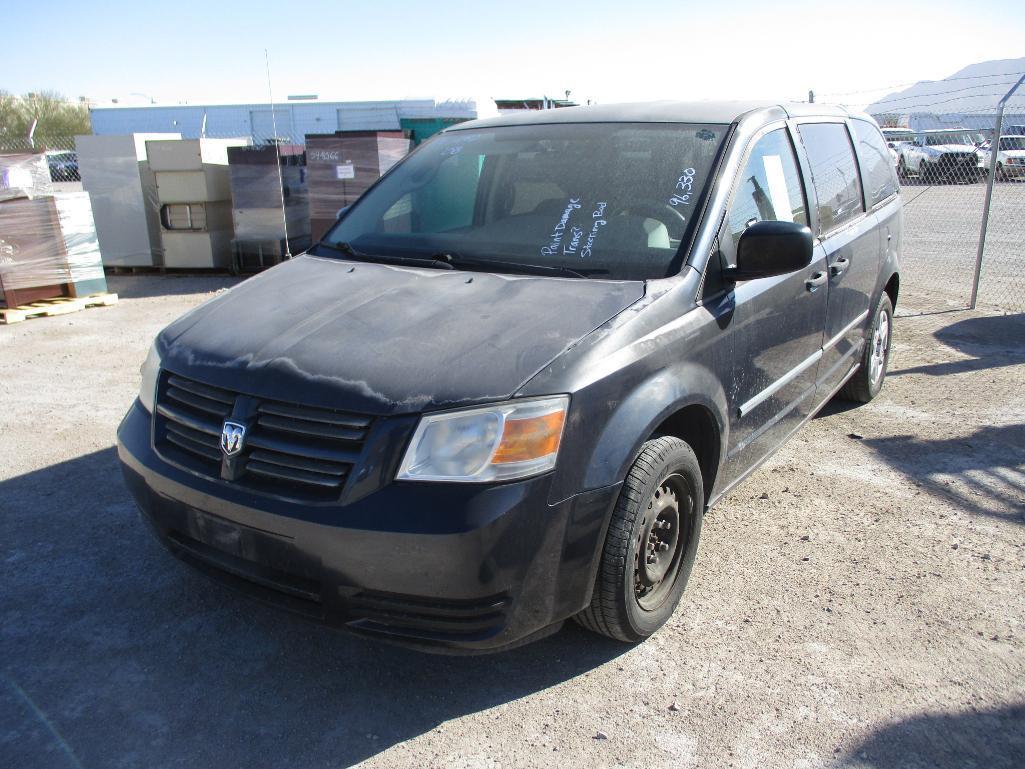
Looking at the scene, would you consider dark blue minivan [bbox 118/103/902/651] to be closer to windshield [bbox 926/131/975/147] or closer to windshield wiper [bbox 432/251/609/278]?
windshield wiper [bbox 432/251/609/278]

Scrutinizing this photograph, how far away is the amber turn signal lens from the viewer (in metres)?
2.29

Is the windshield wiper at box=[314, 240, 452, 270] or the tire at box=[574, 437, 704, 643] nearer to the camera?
the tire at box=[574, 437, 704, 643]

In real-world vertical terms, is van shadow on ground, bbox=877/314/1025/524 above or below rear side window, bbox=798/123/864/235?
below

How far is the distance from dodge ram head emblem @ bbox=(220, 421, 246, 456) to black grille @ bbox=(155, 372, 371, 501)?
15 mm

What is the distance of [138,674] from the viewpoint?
2756mm

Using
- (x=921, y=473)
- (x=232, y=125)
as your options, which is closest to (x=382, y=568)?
(x=921, y=473)

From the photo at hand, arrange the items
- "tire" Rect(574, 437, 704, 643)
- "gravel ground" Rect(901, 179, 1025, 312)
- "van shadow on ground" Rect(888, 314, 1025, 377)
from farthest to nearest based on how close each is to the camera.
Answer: "gravel ground" Rect(901, 179, 1025, 312)
"van shadow on ground" Rect(888, 314, 1025, 377)
"tire" Rect(574, 437, 704, 643)

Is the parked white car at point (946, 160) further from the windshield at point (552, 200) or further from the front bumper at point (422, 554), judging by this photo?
the front bumper at point (422, 554)

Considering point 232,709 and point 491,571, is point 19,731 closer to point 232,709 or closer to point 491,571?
point 232,709

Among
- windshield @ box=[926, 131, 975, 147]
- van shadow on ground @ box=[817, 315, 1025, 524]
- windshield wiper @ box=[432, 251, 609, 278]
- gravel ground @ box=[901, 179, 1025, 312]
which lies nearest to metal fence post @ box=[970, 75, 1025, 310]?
gravel ground @ box=[901, 179, 1025, 312]

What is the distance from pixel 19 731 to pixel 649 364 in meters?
2.29

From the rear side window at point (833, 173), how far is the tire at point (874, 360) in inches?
35.5

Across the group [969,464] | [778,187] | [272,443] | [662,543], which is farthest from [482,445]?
[969,464]

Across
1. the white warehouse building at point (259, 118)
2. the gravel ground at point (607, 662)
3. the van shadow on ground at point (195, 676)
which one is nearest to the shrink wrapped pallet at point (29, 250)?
the gravel ground at point (607, 662)
